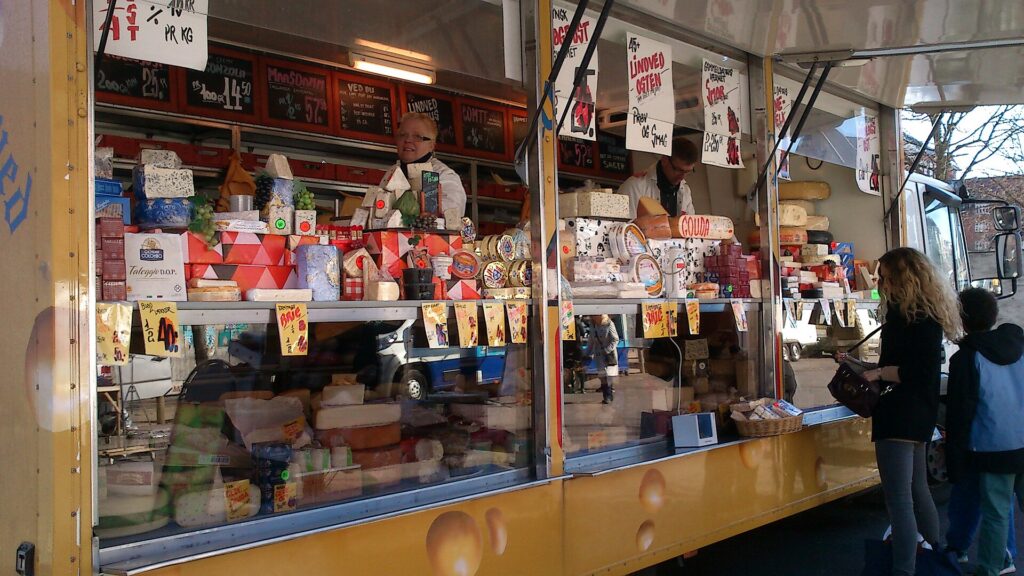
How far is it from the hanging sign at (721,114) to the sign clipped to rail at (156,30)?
9.54 feet

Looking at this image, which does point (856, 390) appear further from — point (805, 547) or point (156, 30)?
point (156, 30)

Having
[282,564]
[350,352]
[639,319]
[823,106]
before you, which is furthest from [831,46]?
[282,564]

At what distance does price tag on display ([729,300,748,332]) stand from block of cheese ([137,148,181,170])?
3.03 metres

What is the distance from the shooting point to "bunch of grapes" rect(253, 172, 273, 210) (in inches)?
125

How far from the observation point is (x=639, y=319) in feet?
14.5

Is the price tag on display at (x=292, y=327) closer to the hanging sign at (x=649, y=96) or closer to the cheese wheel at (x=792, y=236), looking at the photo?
the hanging sign at (x=649, y=96)

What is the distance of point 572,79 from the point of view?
3.92 metres

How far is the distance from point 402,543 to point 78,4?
192 centimetres

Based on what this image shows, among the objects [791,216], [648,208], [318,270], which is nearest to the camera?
[318,270]

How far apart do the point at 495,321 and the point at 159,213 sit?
1330 mm

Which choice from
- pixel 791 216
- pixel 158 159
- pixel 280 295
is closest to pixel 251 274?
pixel 280 295

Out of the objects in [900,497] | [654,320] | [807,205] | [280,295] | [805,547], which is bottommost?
[805,547]

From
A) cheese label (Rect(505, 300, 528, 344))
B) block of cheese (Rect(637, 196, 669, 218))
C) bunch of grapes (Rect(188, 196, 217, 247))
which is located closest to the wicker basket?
block of cheese (Rect(637, 196, 669, 218))

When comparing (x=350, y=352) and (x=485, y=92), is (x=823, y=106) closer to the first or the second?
(x=485, y=92)
